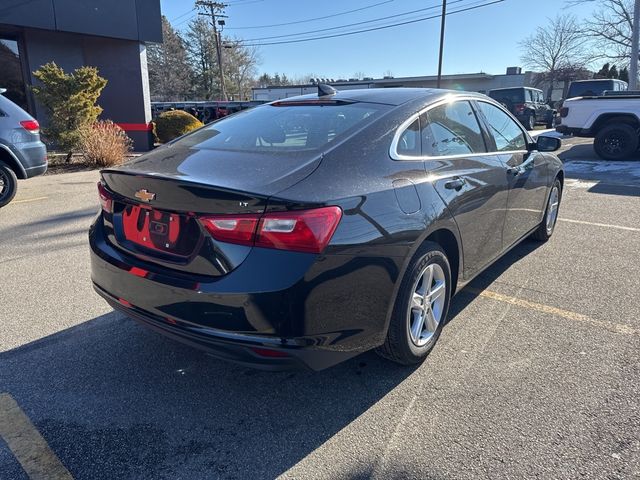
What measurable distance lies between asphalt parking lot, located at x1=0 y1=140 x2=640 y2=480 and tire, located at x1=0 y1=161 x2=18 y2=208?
3.48 meters

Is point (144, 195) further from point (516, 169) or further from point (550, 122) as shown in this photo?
point (550, 122)

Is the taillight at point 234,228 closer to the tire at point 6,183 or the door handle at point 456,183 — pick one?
the door handle at point 456,183

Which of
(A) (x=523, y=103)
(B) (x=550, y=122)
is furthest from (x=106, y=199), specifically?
(B) (x=550, y=122)

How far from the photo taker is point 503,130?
4137mm

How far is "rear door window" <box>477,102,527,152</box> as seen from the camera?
12.8 ft

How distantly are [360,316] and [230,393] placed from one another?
0.92m

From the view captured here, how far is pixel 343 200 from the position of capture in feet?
7.27

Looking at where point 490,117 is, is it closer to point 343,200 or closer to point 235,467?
point 343,200

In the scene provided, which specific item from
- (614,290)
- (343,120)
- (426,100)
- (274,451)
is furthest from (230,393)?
(614,290)

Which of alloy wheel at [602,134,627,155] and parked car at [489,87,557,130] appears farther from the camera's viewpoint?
parked car at [489,87,557,130]

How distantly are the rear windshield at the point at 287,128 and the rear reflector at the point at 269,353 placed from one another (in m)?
1.10

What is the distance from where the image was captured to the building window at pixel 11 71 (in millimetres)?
14516

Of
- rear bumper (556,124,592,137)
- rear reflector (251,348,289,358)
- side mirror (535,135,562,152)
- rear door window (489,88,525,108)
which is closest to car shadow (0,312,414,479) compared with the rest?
rear reflector (251,348,289,358)

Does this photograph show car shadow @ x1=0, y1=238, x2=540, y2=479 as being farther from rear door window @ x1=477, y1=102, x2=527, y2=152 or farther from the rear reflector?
rear door window @ x1=477, y1=102, x2=527, y2=152
